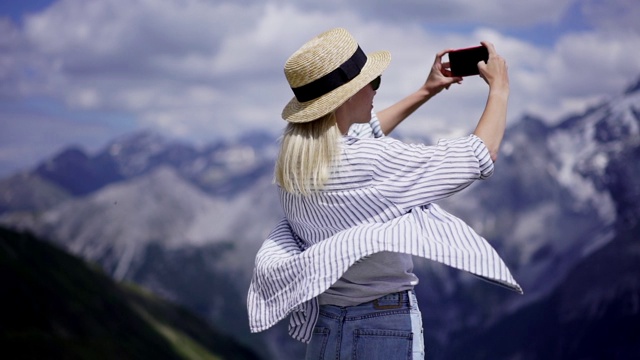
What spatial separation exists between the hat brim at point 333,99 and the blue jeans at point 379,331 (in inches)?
60.5

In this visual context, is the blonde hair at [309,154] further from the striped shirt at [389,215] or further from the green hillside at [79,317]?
the green hillside at [79,317]

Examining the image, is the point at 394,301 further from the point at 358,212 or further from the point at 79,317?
the point at 79,317

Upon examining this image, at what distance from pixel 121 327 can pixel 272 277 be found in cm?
15214

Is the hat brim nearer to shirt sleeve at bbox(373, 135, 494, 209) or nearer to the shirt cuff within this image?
shirt sleeve at bbox(373, 135, 494, 209)

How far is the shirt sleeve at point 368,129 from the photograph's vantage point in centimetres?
679

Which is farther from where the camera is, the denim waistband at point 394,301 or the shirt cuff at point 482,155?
the denim waistband at point 394,301

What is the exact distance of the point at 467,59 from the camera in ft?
20.3

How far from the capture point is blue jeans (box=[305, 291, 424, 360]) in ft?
18.0

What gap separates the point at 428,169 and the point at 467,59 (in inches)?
53.8

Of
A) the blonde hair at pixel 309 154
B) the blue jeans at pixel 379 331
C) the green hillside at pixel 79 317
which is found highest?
the blonde hair at pixel 309 154

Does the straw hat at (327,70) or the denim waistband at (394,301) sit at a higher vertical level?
the straw hat at (327,70)

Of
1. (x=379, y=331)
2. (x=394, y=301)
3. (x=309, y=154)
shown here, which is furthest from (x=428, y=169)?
(x=379, y=331)

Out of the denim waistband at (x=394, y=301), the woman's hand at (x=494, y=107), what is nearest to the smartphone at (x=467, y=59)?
the woman's hand at (x=494, y=107)

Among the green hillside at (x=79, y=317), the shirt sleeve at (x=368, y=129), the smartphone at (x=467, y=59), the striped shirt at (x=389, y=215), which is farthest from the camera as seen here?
the green hillside at (x=79, y=317)
